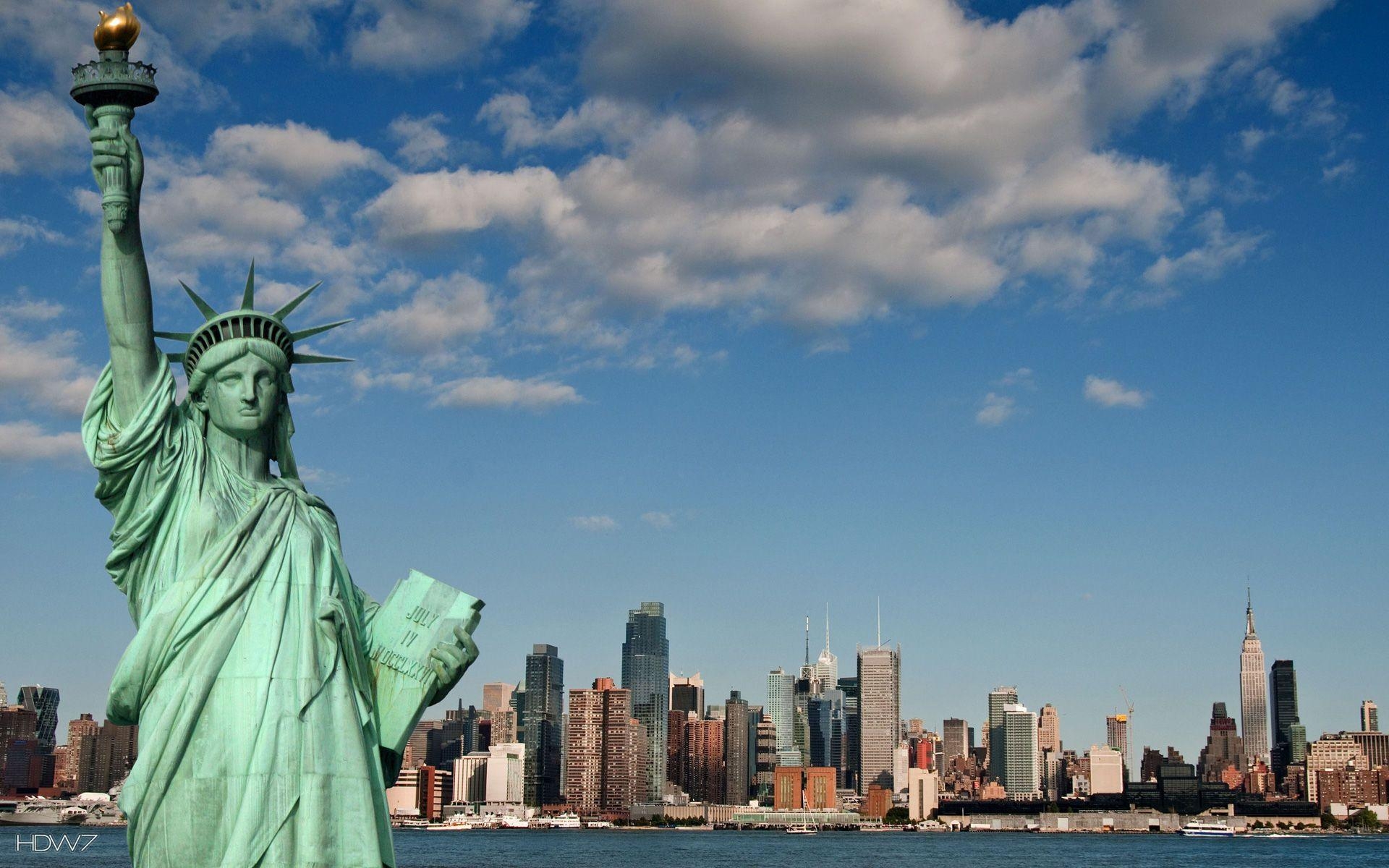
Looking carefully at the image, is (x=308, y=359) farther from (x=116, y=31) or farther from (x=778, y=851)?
Answer: (x=778, y=851)

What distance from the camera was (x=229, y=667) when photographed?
51.0 ft

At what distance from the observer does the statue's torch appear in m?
16.0

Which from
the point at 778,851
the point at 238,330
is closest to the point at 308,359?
the point at 238,330

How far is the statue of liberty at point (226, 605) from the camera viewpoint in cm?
1538

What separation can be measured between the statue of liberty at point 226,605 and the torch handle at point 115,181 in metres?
0.02

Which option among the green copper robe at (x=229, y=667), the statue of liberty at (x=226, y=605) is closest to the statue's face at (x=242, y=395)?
the statue of liberty at (x=226, y=605)

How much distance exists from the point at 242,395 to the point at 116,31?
3944 mm

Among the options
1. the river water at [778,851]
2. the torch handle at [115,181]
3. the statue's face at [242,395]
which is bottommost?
the river water at [778,851]

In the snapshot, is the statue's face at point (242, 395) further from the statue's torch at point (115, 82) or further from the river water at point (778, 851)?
the river water at point (778, 851)

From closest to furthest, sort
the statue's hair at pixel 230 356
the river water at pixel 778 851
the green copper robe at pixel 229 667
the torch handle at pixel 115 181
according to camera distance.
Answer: the green copper robe at pixel 229 667 < the torch handle at pixel 115 181 < the statue's hair at pixel 230 356 < the river water at pixel 778 851

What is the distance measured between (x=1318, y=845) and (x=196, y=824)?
180 meters

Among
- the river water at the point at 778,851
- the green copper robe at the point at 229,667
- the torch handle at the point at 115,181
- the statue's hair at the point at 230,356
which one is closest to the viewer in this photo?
the green copper robe at the point at 229,667

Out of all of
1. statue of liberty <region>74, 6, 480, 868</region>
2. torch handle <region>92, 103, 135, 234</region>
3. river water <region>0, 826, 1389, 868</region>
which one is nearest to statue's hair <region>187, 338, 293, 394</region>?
statue of liberty <region>74, 6, 480, 868</region>

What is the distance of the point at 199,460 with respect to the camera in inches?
650
